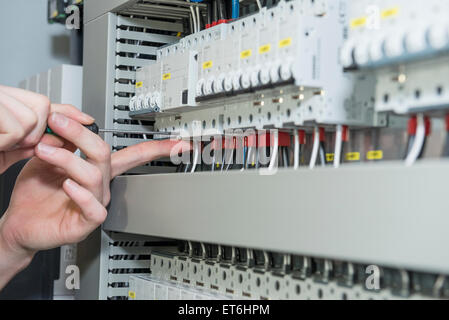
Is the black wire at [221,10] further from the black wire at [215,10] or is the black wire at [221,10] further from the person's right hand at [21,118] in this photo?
the person's right hand at [21,118]

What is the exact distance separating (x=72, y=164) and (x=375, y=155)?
59 cm

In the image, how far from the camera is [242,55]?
120 centimetres

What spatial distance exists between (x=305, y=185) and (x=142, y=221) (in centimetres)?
57

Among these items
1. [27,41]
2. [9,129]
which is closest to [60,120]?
[9,129]

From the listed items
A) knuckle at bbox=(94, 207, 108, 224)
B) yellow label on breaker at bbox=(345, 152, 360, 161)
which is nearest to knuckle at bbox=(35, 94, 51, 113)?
knuckle at bbox=(94, 207, 108, 224)

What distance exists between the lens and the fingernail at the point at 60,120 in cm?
119

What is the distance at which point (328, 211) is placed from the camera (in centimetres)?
80

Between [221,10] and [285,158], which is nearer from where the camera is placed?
[285,158]

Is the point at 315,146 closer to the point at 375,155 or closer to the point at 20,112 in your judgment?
the point at 375,155

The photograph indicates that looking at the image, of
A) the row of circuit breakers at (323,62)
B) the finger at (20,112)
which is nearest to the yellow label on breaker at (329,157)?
the row of circuit breakers at (323,62)

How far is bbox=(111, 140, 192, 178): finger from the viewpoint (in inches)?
57.9

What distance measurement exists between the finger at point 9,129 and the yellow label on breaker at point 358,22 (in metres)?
0.58
